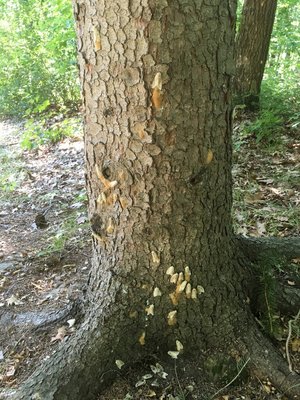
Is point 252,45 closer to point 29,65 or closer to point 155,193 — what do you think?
point 155,193

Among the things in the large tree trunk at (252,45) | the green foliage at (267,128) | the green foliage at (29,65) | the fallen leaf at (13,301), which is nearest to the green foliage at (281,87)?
the green foliage at (267,128)

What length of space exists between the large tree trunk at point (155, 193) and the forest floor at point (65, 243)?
6.6 inches

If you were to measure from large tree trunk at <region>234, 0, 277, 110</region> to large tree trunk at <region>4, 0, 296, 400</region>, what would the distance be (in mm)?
3929

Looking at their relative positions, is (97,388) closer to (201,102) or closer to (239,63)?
(201,102)

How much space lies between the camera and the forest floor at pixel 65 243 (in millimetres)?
2160

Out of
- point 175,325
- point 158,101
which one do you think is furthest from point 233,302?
point 158,101

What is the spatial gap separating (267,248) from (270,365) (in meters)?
0.75

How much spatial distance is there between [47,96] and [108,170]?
7.70m

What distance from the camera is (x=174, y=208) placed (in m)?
1.95

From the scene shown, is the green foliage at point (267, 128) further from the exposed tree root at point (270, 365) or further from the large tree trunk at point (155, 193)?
the exposed tree root at point (270, 365)

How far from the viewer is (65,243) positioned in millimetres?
3576

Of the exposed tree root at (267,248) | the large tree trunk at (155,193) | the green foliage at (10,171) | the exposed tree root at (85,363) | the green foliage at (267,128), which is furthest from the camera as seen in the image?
the green foliage at (10,171)

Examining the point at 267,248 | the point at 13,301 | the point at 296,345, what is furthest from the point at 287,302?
the point at 13,301

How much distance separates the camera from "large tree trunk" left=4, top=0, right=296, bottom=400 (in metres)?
1.67
